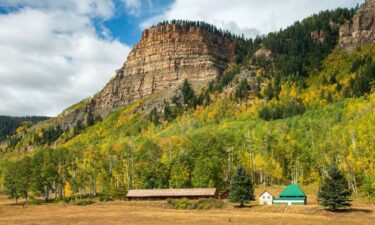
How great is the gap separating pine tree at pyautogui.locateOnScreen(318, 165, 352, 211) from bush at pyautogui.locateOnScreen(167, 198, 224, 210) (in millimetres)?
19382

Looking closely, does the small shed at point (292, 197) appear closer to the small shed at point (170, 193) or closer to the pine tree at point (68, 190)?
the small shed at point (170, 193)

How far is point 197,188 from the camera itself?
3580 inches

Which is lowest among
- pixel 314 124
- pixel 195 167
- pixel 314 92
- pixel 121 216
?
pixel 121 216

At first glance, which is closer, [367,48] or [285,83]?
[285,83]

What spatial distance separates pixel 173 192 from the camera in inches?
3590

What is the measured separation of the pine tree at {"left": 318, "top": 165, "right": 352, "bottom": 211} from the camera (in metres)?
67.1

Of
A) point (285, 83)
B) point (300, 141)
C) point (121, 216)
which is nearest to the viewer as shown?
point (121, 216)

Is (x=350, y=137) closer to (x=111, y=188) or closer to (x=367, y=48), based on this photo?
(x=111, y=188)

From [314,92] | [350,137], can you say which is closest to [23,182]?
[350,137]

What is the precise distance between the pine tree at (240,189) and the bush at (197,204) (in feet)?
11.1

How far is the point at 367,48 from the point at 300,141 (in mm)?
104281

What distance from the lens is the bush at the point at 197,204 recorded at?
7969 cm

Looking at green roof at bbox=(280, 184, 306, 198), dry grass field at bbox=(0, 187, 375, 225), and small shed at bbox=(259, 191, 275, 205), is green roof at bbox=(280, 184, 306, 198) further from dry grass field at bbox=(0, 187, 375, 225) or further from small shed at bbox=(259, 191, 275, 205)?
dry grass field at bbox=(0, 187, 375, 225)

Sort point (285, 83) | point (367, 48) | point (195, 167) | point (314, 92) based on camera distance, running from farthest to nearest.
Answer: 1. point (367, 48)
2. point (285, 83)
3. point (314, 92)
4. point (195, 167)
